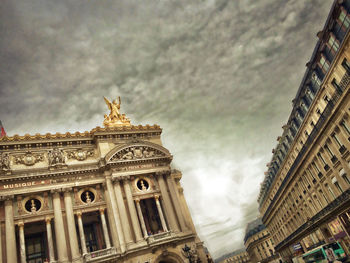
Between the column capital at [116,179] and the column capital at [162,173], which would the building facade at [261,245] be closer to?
the column capital at [162,173]

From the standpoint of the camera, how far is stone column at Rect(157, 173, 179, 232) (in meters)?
35.0

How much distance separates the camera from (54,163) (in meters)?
33.6

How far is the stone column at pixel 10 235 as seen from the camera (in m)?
27.6

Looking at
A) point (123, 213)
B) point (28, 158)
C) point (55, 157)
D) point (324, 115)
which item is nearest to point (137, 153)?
point (123, 213)

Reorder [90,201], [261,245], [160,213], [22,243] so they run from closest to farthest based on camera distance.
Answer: [22,243], [90,201], [160,213], [261,245]

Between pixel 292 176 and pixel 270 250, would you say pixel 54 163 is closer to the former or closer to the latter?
pixel 292 176

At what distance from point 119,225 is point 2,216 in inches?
468

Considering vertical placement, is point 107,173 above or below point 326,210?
above

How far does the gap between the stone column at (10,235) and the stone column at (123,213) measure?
1078 centimetres

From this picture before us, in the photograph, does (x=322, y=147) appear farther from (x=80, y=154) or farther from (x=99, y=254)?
(x=80, y=154)

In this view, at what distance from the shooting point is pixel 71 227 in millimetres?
30984

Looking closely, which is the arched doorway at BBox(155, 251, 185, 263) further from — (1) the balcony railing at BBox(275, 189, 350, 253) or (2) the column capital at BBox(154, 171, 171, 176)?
(1) the balcony railing at BBox(275, 189, 350, 253)

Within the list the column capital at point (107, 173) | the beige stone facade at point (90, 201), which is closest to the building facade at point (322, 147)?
the beige stone facade at point (90, 201)

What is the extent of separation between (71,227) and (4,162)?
1013cm
